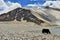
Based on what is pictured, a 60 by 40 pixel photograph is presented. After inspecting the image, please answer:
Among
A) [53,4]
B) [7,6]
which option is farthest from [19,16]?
[53,4]

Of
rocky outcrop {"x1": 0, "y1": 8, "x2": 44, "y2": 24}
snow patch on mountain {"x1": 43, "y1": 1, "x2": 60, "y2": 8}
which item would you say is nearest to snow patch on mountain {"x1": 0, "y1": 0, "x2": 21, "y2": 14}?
rocky outcrop {"x1": 0, "y1": 8, "x2": 44, "y2": 24}

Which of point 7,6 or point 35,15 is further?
point 7,6

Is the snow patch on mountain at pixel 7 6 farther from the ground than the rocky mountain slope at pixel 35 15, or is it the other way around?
the snow patch on mountain at pixel 7 6

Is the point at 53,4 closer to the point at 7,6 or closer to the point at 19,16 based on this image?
the point at 19,16

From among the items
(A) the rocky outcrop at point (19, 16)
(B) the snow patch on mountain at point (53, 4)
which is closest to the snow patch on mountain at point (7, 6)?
(A) the rocky outcrop at point (19, 16)

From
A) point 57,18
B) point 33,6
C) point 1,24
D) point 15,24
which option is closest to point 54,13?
point 57,18

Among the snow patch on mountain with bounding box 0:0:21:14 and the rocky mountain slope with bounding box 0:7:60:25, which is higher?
the snow patch on mountain with bounding box 0:0:21:14

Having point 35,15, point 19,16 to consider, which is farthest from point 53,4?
point 19,16

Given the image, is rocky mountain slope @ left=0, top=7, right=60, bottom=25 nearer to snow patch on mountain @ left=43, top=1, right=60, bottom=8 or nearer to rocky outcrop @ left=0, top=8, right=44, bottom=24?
rocky outcrop @ left=0, top=8, right=44, bottom=24

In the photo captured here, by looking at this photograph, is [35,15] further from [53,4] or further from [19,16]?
[53,4]

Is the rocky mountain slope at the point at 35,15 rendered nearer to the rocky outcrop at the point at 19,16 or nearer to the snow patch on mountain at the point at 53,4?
the rocky outcrop at the point at 19,16

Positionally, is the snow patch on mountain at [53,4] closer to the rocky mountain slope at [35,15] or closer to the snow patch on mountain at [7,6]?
the rocky mountain slope at [35,15]

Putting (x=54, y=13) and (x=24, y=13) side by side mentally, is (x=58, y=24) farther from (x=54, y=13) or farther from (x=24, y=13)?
(x=24, y=13)

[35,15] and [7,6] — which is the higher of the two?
[7,6]
